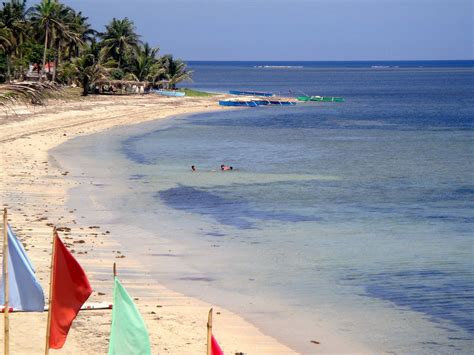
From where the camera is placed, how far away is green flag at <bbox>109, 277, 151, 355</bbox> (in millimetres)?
7609

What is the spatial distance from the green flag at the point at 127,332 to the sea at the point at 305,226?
19.3 ft

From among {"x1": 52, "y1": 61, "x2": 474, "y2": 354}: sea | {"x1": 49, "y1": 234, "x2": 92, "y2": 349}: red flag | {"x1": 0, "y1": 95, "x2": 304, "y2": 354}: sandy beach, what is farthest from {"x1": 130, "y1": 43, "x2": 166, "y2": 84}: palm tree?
{"x1": 49, "y1": 234, "x2": 92, "y2": 349}: red flag

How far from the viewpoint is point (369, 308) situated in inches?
619

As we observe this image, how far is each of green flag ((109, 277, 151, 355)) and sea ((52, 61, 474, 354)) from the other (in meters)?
5.90

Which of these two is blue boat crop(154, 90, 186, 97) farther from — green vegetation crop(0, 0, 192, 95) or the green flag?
the green flag

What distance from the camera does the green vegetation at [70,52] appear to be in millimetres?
66938

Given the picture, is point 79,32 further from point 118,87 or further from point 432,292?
point 432,292

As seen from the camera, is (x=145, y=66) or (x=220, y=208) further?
(x=145, y=66)

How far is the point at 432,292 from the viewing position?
16953 millimetres

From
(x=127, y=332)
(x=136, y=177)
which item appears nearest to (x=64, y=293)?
(x=127, y=332)

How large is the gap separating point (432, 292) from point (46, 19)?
2333 inches

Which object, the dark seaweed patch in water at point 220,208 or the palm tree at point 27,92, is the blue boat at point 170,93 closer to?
the dark seaweed patch in water at point 220,208

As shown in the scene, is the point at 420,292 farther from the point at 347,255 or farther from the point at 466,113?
the point at 466,113

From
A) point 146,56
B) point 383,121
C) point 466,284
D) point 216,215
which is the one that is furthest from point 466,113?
point 466,284
